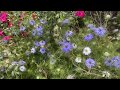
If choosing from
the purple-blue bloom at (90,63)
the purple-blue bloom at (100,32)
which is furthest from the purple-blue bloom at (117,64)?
the purple-blue bloom at (100,32)

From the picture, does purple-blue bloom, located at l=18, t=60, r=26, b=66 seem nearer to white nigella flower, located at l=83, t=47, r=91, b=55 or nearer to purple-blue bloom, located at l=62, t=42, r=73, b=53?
purple-blue bloom, located at l=62, t=42, r=73, b=53

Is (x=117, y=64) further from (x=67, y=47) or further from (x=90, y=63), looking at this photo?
(x=67, y=47)

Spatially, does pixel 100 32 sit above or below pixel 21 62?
above

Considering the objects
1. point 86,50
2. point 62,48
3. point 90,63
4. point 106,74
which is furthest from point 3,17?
point 106,74

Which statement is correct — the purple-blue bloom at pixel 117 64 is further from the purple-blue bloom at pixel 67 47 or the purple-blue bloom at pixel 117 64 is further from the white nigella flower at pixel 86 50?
the purple-blue bloom at pixel 67 47

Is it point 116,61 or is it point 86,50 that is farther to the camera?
point 86,50

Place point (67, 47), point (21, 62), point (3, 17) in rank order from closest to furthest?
point (67, 47), point (21, 62), point (3, 17)

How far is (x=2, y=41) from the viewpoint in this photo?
371cm

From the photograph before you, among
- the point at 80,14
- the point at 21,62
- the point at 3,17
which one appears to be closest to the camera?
the point at 21,62

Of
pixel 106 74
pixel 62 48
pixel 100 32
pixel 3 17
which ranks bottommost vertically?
pixel 106 74
